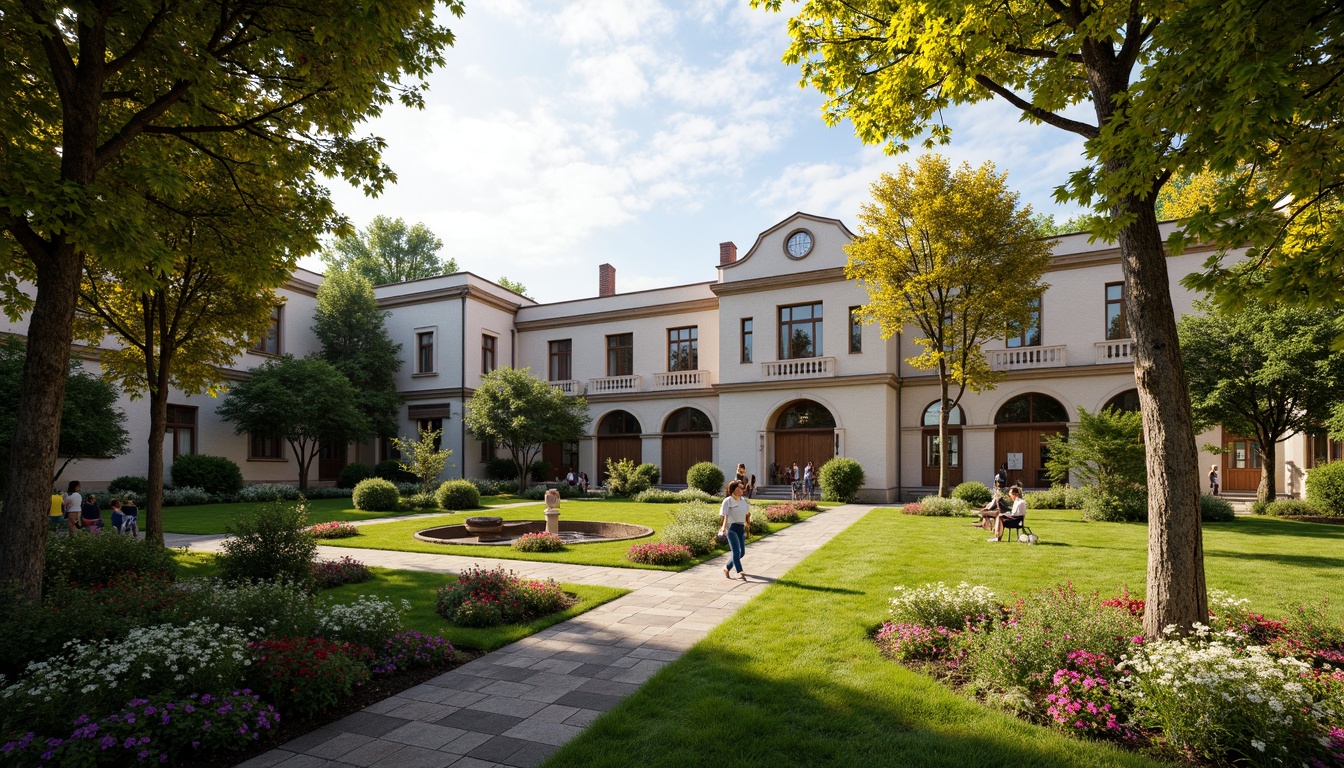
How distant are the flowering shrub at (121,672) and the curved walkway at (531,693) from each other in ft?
2.56

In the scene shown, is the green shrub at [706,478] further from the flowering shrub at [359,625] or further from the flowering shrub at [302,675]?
the flowering shrub at [302,675]

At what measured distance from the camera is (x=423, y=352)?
3419 centimetres

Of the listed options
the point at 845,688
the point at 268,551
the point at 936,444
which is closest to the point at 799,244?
the point at 936,444

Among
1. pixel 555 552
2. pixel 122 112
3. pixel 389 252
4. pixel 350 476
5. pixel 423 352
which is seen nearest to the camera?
pixel 122 112

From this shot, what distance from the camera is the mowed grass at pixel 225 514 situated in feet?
56.0

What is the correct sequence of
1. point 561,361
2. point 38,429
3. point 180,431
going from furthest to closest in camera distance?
point 561,361, point 180,431, point 38,429

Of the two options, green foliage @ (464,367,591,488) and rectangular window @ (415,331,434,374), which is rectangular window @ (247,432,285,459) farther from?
green foliage @ (464,367,591,488)

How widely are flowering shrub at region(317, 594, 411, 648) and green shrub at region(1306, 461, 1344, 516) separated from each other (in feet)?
77.4

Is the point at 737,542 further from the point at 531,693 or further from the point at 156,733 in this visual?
the point at 156,733

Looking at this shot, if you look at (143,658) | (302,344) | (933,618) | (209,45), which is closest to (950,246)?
(933,618)

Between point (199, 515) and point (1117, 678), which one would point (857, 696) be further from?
point (199, 515)

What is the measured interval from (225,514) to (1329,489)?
3204cm

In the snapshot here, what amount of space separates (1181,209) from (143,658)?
3531cm

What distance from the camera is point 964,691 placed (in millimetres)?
5344
